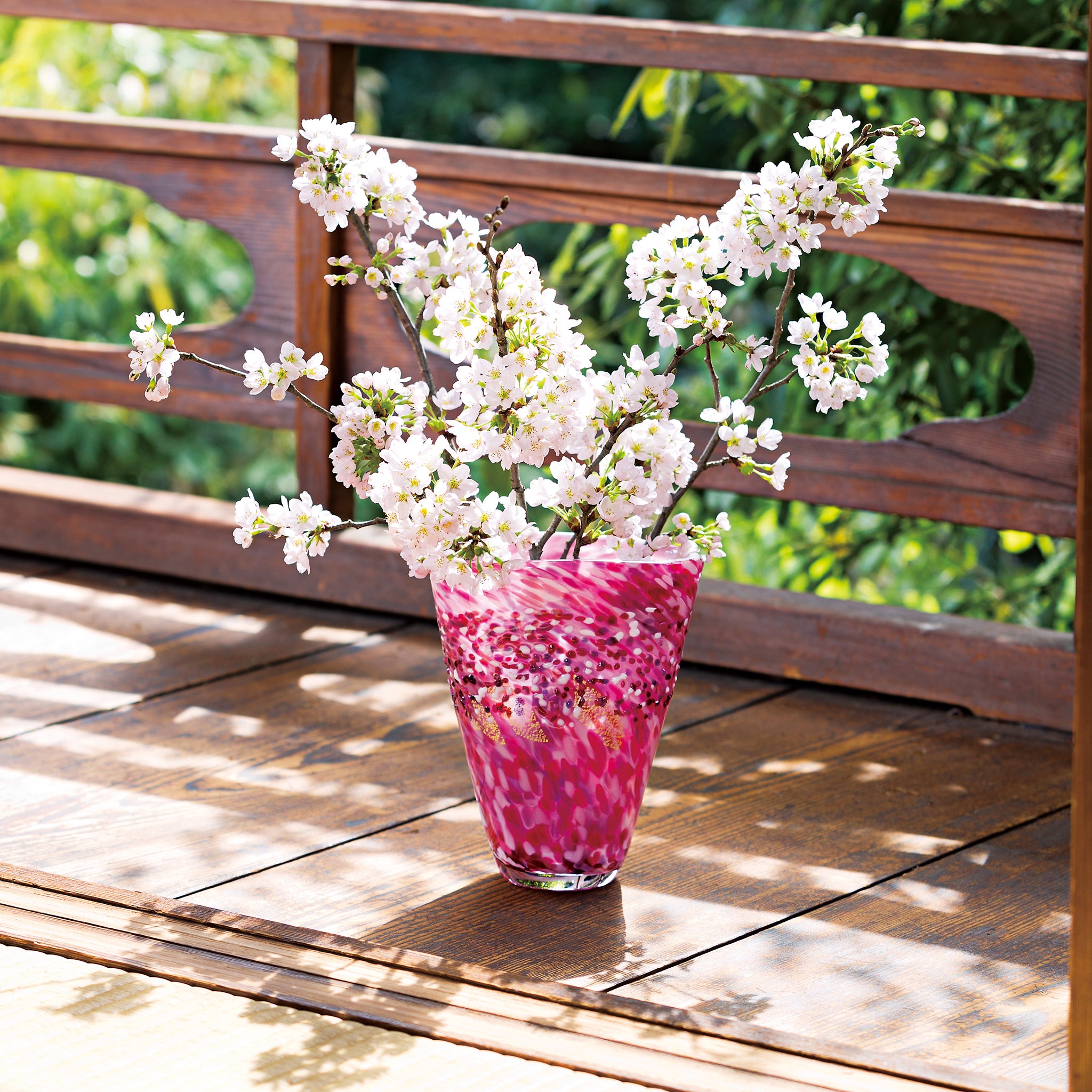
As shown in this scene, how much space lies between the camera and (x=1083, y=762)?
104cm

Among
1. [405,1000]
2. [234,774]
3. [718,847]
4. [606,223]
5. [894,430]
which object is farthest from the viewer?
[894,430]

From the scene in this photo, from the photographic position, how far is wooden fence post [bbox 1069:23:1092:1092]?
101cm

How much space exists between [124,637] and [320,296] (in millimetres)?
555

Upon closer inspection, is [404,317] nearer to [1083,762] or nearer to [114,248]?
[1083,762]

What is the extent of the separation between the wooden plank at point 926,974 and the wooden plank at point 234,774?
0.43m

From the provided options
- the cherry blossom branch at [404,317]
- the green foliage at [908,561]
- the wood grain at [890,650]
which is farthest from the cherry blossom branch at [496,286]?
the green foliage at [908,561]

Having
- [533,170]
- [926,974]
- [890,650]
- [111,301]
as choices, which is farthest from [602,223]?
[111,301]

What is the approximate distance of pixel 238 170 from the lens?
236 cm

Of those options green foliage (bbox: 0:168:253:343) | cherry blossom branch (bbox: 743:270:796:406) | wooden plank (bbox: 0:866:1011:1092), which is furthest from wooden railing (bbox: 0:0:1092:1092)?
green foliage (bbox: 0:168:253:343)

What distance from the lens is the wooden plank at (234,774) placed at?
5.09 ft

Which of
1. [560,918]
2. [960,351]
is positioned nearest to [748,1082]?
[560,918]

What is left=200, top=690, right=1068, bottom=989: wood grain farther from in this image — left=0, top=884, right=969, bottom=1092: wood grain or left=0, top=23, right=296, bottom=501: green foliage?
left=0, top=23, right=296, bottom=501: green foliage

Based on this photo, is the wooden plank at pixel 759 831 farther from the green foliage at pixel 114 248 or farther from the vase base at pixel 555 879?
the green foliage at pixel 114 248

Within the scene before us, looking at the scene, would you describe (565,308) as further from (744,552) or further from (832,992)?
(744,552)
